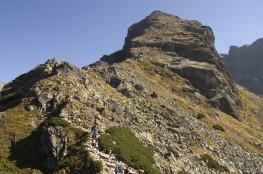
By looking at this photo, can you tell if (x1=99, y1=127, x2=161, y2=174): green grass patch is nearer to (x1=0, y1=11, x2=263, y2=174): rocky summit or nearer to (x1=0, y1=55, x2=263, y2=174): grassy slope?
(x1=0, y1=11, x2=263, y2=174): rocky summit

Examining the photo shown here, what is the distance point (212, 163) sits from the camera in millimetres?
57406

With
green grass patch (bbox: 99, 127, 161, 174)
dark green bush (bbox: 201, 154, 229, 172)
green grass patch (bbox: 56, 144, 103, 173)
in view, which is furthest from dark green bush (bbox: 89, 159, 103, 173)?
dark green bush (bbox: 201, 154, 229, 172)

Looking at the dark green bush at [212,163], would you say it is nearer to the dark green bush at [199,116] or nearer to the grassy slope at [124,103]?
the grassy slope at [124,103]

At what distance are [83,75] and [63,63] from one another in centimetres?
331

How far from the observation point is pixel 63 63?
62250 mm

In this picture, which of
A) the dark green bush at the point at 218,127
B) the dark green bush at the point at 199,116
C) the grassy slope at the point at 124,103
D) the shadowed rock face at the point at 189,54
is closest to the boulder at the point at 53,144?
the grassy slope at the point at 124,103

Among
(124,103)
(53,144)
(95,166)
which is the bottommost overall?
(95,166)

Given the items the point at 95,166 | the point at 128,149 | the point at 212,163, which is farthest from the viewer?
the point at 212,163

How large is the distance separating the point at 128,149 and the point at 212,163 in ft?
57.2

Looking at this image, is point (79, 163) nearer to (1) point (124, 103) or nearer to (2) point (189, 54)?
(1) point (124, 103)

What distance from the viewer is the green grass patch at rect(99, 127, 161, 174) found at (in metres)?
42.2

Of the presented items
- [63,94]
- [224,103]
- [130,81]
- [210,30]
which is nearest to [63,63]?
[63,94]

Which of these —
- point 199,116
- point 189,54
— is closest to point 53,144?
point 199,116

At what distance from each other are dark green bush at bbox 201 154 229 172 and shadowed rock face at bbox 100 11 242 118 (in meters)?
51.3
